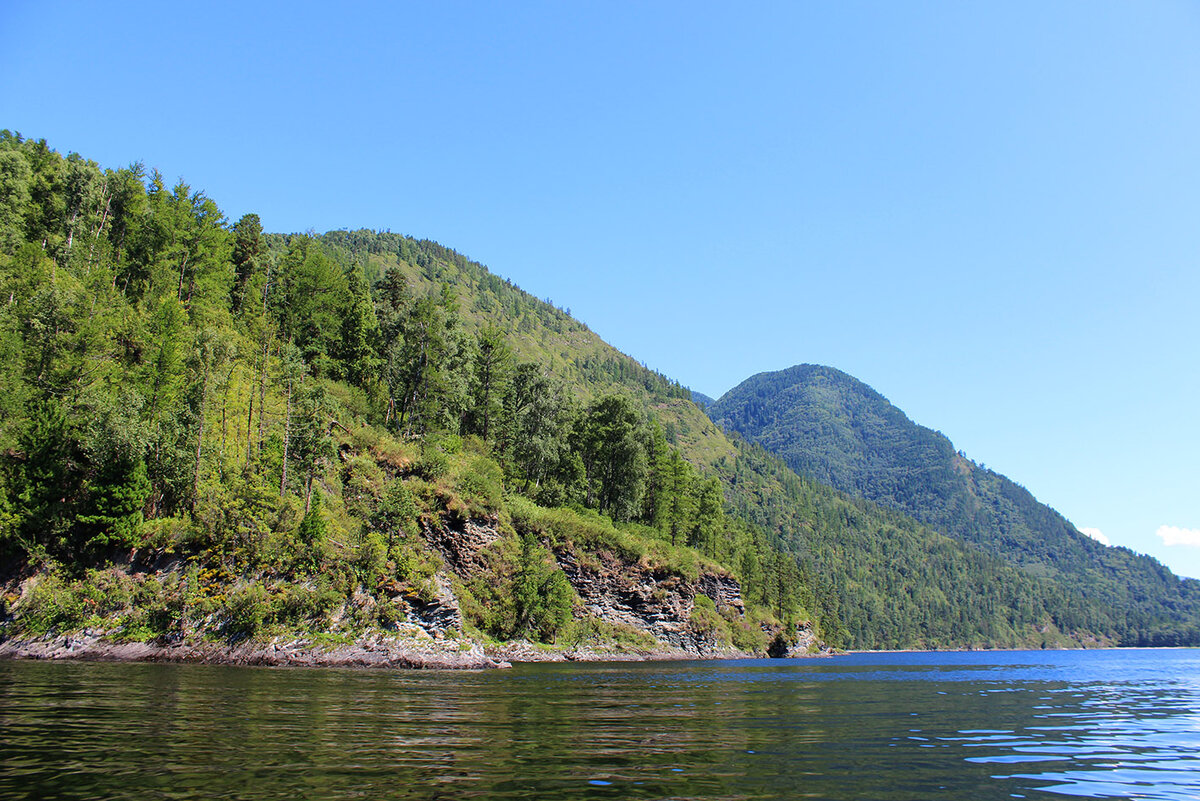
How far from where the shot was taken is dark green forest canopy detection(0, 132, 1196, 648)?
1849 inches

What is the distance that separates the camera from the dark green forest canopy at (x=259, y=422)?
154 ft

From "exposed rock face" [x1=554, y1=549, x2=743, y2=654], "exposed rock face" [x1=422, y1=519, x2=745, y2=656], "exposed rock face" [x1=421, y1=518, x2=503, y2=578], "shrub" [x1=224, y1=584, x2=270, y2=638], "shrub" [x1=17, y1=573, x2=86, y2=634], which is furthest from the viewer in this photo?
"exposed rock face" [x1=554, y1=549, x2=743, y2=654]

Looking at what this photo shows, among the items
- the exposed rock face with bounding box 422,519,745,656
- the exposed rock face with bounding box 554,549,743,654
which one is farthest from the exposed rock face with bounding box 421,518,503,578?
the exposed rock face with bounding box 554,549,743,654

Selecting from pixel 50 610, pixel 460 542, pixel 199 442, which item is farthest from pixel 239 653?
pixel 460 542

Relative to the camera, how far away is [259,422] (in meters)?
61.2

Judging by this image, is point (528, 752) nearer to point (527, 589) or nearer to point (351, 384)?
point (527, 589)

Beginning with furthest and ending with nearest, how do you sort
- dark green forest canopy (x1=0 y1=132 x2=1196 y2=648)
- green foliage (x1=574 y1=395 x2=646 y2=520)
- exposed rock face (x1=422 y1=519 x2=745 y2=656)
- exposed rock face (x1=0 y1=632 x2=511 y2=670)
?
green foliage (x1=574 y1=395 x2=646 y2=520)
exposed rock face (x1=422 y1=519 x2=745 y2=656)
dark green forest canopy (x1=0 y1=132 x2=1196 y2=648)
exposed rock face (x1=0 y1=632 x2=511 y2=670)

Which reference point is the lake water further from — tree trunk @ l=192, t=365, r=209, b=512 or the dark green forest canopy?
tree trunk @ l=192, t=365, r=209, b=512

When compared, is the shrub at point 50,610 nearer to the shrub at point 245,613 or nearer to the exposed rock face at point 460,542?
the shrub at point 245,613

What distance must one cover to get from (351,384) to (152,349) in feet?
72.1

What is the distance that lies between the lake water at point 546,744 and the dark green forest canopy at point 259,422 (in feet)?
62.2

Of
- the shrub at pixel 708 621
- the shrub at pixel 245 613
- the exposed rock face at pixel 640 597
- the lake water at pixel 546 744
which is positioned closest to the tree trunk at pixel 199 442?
the shrub at pixel 245 613

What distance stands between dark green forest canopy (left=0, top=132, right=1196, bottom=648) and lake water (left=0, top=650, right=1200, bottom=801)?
1895 cm

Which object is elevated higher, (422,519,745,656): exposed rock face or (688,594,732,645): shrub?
(422,519,745,656): exposed rock face
